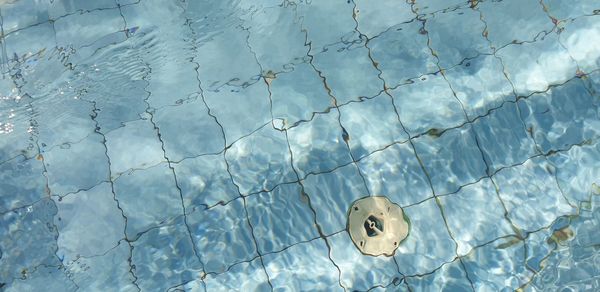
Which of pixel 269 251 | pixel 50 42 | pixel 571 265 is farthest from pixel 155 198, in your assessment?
pixel 571 265

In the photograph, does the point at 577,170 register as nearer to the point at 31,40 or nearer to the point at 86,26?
the point at 86,26

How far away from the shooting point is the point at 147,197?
12.3ft

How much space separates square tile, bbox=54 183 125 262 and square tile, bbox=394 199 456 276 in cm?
158

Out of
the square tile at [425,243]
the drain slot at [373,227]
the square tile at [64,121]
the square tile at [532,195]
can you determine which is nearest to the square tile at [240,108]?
the square tile at [64,121]

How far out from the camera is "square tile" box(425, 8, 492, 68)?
396 centimetres

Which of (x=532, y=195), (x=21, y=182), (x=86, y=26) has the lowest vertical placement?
(x=21, y=182)

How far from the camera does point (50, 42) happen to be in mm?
4090

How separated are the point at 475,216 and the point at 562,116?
81 centimetres

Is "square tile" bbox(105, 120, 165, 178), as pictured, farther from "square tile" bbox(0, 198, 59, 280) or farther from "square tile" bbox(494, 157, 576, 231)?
"square tile" bbox(494, 157, 576, 231)

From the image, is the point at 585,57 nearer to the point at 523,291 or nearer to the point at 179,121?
the point at 523,291

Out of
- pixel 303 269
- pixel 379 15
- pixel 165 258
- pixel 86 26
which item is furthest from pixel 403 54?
pixel 86 26

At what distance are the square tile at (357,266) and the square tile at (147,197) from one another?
0.92 metres

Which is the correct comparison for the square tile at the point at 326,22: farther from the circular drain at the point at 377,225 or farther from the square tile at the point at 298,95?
the circular drain at the point at 377,225

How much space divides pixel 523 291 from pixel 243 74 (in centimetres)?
202
